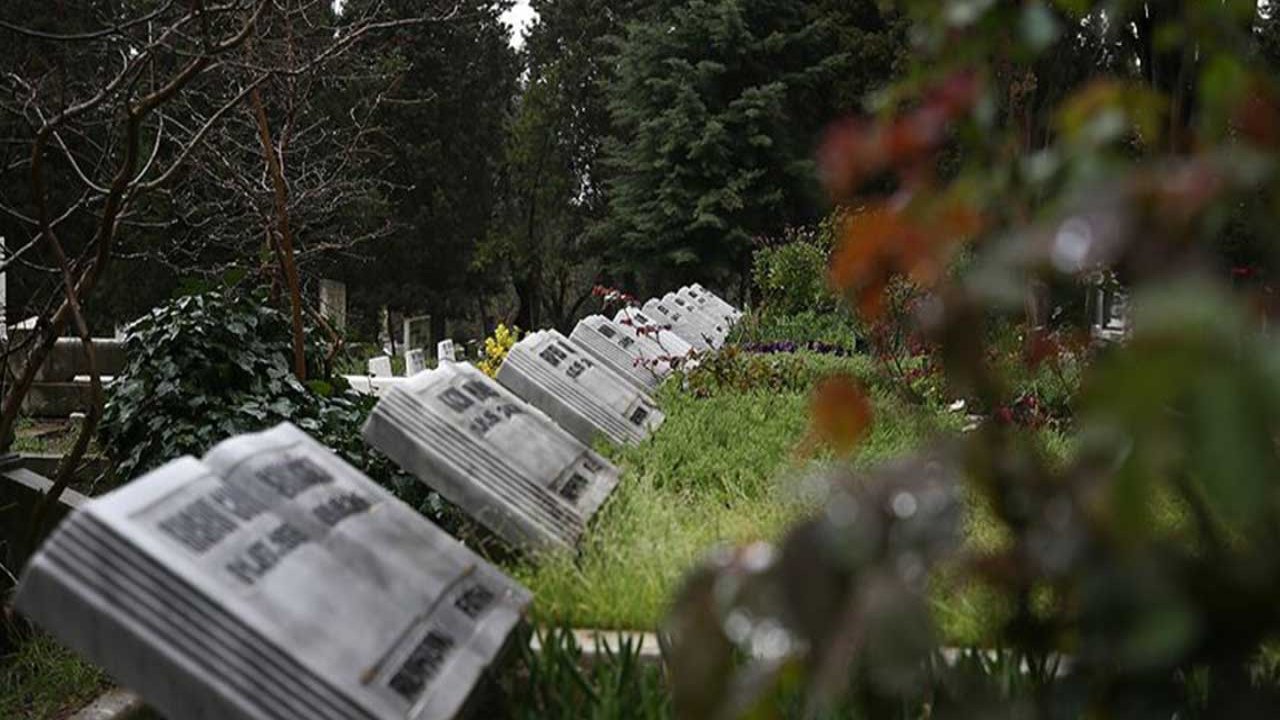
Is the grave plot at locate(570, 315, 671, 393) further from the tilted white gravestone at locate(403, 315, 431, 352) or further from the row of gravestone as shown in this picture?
the tilted white gravestone at locate(403, 315, 431, 352)

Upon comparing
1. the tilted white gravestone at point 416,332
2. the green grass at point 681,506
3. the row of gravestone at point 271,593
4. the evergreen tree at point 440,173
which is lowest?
the tilted white gravestone at point 416,332

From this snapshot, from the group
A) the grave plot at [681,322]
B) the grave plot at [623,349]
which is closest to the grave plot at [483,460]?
the grave plot at [623,349]

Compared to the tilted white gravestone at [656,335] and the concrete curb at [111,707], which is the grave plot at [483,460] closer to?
the concrete curb at [111,707]

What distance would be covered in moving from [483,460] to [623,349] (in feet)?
21.1

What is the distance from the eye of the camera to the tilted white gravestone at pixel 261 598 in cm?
195

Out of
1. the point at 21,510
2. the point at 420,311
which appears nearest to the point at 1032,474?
the point at 21,510

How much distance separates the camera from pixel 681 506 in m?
4.40

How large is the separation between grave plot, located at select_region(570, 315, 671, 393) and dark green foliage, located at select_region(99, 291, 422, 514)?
319 centimetres

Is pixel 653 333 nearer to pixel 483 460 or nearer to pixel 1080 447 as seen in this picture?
pixel 483 460

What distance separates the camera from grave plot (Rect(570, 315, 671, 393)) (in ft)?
32.4

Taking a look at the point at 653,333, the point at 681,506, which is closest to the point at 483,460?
the point at 681,506

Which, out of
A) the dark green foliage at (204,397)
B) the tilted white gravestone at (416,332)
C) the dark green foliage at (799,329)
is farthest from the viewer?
the tilted white gravestone at (416,332)

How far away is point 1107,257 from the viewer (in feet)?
3.14

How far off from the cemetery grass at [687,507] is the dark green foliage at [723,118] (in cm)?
1942
